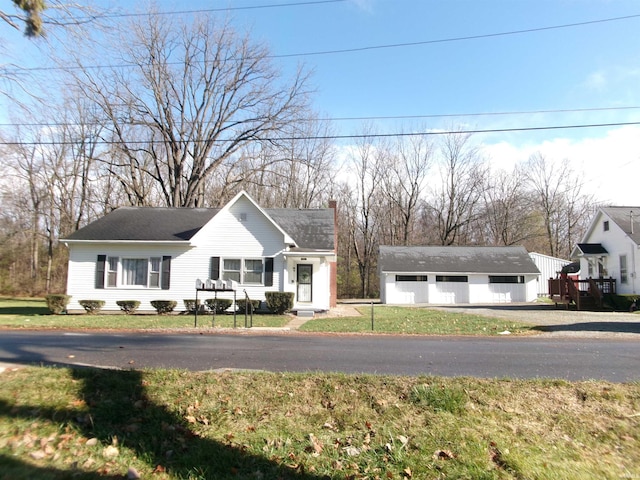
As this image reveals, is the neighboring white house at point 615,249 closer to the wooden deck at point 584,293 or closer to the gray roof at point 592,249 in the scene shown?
the gray roof at point 592,249

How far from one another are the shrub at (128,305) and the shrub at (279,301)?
6.38 meters

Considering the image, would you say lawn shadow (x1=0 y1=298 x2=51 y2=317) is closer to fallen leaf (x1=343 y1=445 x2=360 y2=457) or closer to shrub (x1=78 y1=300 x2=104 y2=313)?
shrub (x1=78 y1=300 x2=104 y2=313)

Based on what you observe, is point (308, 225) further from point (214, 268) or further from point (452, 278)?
point (452, 278)

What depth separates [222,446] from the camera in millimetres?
4363

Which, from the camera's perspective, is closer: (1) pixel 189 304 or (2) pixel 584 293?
(1) pixel 189 304

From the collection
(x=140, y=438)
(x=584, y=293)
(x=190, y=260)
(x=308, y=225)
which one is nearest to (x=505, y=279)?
(x=584, y=293)

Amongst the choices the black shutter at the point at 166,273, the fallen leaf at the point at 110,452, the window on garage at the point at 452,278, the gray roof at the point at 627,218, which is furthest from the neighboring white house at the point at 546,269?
the fallen leaf at the point at 110,452

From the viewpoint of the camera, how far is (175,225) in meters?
23.5

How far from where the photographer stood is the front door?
22.5 metres

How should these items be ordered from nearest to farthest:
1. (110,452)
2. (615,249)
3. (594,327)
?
(110,452)
(594,327)
(615,249)

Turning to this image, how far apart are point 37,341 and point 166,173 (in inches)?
1246

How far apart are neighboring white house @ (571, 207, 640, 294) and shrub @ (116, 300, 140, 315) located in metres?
27.7

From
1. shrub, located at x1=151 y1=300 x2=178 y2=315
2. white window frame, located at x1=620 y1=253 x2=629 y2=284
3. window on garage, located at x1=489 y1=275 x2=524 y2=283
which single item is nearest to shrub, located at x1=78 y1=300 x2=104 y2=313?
shrub, located at x1=151 y1=300 x2=178 y2=315

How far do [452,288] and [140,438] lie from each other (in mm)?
32177
